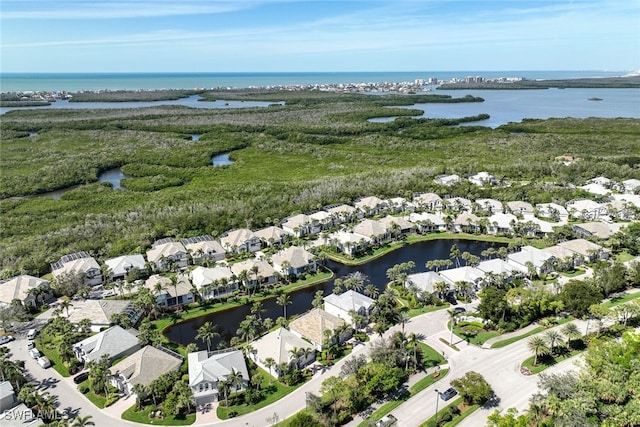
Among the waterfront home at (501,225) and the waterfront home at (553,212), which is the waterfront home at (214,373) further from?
the waterfront home at (553,212)

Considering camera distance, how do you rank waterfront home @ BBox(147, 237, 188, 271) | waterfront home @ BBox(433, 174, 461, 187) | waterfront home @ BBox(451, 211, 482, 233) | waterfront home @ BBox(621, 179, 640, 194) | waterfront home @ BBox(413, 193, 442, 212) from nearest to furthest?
waterfront home @ BBox(147, 237, 188, 271), waterfront home @ BBox(451, 211, 482, 233), waterfront home @ BBox(413, 193, 442, 212), waterfront home @ BBox(621, 179, 640, 194), waterfront home @ BBox(433, 174, 461, 187)

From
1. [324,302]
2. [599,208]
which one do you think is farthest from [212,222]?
[599,208]

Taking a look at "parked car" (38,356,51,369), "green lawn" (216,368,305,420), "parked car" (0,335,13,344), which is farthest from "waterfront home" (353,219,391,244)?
"parked car" (0,335,13,344)

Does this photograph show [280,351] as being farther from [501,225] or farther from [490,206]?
[490,206]

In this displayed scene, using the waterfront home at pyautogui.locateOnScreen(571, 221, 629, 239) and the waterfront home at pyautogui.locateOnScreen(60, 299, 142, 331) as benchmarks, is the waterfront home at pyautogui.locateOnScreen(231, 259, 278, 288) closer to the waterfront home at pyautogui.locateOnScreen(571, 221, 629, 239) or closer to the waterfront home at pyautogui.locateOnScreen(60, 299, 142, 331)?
the waterfront home at pyautogui.locateOnScreen(60, 299, 142, 331)

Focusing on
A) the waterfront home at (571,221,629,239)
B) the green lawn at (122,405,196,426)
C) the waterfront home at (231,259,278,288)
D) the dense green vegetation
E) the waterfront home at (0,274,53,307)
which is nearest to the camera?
the green lawn at (122,405,196,426)

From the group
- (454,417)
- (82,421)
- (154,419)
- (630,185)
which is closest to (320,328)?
(454,417)

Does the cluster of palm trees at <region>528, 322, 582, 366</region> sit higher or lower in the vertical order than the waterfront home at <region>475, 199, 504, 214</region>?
lower
